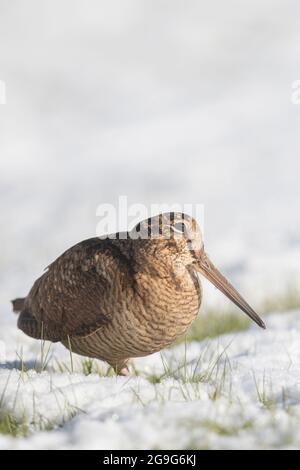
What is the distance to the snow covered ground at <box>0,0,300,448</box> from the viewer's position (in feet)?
12.3

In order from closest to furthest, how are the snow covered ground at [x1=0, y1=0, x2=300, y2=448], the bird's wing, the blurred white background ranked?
the snow covered ground at [x1=0, y1=0, x2=300, y2=448]
the bird's wing
the blurred white background


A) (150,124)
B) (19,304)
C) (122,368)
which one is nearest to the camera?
(122,368)

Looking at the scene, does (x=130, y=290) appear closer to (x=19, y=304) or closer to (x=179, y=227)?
(x=179, y=227)

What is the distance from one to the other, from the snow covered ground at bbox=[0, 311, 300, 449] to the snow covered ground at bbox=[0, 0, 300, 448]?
0.01 m

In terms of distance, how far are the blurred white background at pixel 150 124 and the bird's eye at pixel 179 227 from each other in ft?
16.4

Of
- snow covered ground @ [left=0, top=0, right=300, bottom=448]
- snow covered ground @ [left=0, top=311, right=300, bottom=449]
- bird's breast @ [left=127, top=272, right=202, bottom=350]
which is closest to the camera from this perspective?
snow covered ground @ [left=0, top=311, right=300, bottom=449]

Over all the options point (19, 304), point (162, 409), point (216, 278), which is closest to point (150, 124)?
point (19, 304)

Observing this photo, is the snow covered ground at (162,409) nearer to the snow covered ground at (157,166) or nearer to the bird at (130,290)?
the snow covered ground at (157,166)

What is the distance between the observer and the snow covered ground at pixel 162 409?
132 inches

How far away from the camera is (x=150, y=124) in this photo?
2069 cm

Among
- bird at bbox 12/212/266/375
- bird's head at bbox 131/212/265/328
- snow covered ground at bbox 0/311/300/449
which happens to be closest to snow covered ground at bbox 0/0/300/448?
snow covered ground at bbox 0/311/300/449

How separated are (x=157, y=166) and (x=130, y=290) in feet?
44.9

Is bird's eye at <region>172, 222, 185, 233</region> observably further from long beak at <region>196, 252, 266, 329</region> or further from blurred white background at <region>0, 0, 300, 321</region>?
blurred white background at <region>0, 0, 300, 321</region>

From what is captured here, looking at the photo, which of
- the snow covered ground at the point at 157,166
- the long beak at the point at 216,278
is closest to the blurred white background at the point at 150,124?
the snow covered ground at the point at 157,166
